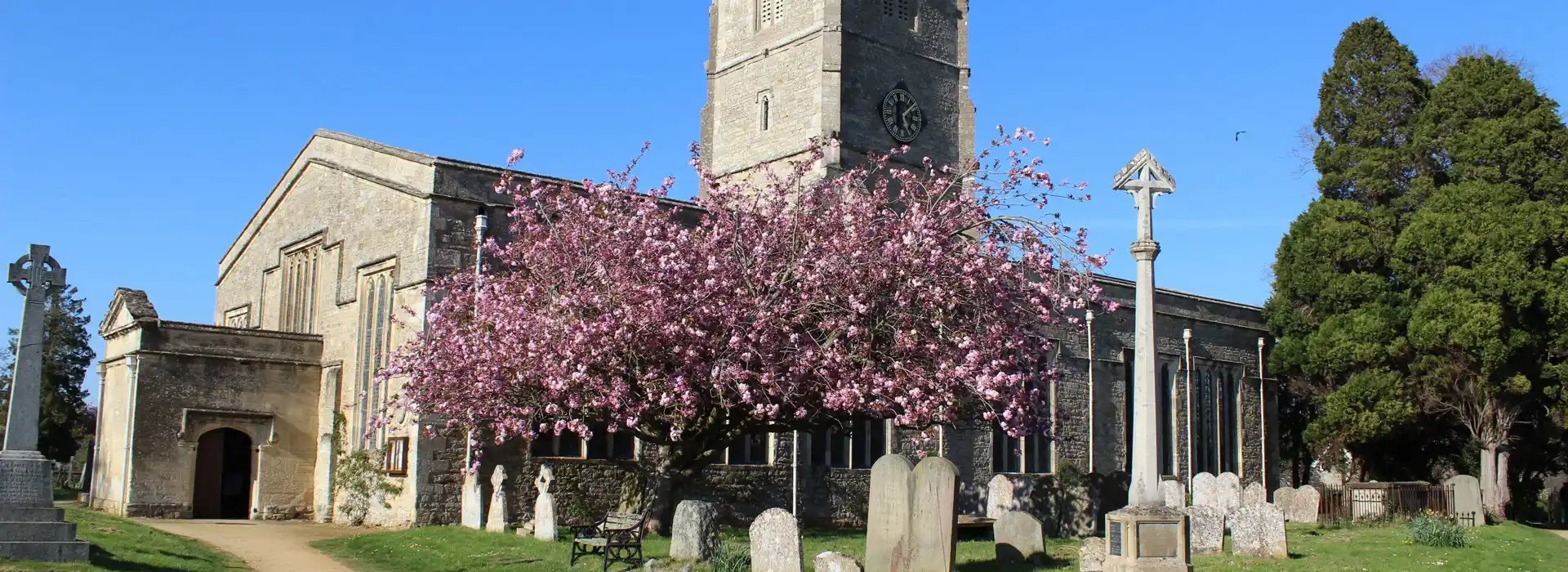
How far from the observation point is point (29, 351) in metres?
15.8

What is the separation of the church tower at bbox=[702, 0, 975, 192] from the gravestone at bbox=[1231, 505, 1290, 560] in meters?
16.1

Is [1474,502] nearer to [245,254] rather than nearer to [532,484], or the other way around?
[532,484]

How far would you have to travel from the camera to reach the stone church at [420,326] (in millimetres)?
24375

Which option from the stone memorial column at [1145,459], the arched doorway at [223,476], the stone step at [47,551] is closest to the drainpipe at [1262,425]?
the stone memorial column at [1145,459]

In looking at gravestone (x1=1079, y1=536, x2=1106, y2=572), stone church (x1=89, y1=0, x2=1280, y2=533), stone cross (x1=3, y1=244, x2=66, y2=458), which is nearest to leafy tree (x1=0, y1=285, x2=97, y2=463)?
stone church (x1=89, y1=0, x2=1280, y2=533)

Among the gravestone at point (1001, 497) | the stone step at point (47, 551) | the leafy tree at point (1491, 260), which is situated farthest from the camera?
the leafy tree at point (1491, 260)

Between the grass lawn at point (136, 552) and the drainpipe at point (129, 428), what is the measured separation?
2347mm

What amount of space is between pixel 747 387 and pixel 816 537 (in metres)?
4.79

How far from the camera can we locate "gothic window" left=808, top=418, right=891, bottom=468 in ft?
94.0

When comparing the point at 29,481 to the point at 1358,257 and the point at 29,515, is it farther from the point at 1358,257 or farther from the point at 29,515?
the point at 1358,257

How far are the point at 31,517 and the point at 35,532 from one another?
7.6 inches

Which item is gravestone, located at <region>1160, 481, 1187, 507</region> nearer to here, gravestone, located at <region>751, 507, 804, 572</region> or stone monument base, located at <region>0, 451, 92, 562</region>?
gravestone, located at <region>751, 507, 804, 572</region>

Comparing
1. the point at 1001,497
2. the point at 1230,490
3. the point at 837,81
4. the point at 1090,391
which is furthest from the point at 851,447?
the point at 837,81

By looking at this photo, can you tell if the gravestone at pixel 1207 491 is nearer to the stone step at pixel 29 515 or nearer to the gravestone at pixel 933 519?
the gravestone at pixel 933 519
